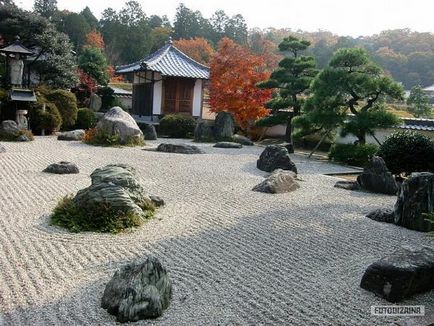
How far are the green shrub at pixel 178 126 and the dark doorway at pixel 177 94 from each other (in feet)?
11.6

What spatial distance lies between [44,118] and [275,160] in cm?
1051

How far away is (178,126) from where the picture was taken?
21.6 metres

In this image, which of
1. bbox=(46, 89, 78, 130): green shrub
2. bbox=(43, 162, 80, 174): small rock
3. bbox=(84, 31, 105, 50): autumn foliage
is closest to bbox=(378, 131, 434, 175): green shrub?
bbox=(43, 162, 80, 174): small rock

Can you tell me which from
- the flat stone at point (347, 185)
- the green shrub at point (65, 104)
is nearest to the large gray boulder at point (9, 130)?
the green shrub at point (65, 104)

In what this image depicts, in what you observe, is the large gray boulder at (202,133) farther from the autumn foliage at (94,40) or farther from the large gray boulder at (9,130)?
the autumn foliage at (94,40)

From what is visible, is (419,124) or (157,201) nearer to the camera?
(157,201)

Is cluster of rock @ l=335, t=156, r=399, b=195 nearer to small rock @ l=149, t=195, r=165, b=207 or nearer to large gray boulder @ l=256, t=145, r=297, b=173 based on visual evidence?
large gray boulder @ l=256, t=145, r=297, b=173

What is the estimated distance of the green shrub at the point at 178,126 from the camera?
21.6 m

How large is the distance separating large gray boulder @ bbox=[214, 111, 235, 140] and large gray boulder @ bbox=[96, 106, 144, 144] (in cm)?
453

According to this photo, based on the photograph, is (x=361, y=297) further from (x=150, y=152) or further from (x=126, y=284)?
(x=150, y=152)

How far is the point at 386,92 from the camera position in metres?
15.0

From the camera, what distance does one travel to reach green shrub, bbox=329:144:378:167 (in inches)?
587

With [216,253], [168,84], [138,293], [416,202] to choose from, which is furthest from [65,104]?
[138,293]

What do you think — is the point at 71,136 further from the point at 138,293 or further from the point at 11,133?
the point at 138,293
